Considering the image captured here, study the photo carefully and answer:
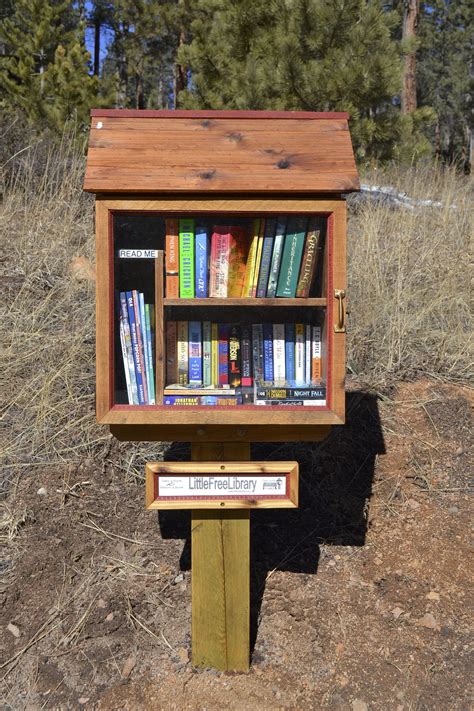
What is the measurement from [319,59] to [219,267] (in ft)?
14.4

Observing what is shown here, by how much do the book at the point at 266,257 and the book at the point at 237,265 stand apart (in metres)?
0.05

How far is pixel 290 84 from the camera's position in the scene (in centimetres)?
568

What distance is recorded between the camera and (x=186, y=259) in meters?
2.06

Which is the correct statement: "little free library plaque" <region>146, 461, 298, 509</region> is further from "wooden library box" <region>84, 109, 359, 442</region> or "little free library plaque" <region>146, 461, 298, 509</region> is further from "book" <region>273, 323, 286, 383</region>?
"book" <region>273, 323, 286, 383</region>

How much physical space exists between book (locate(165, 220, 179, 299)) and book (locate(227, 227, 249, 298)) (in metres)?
0.17

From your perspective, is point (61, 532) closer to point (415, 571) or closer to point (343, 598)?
point (343, 598)

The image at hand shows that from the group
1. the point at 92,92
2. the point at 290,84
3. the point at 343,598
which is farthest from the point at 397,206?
the point at 92,92

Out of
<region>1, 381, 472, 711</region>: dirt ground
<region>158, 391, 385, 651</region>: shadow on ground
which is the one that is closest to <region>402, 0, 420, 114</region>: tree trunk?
<region>158, 391, 385, 651</region>: shadow on ground

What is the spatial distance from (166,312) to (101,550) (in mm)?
1309

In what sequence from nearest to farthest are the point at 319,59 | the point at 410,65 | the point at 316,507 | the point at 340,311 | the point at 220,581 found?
the point at 340,311, the point at 220,581, the point at 316,507, the point at 319,59, the point at 410,65

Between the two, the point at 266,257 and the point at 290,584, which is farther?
the point at 290,584

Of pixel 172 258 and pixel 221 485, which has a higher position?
pixel 172 258

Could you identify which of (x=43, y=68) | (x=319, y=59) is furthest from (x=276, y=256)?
(x=43, y=68)

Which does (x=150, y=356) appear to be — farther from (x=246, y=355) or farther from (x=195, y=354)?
(x=246, y=355)
